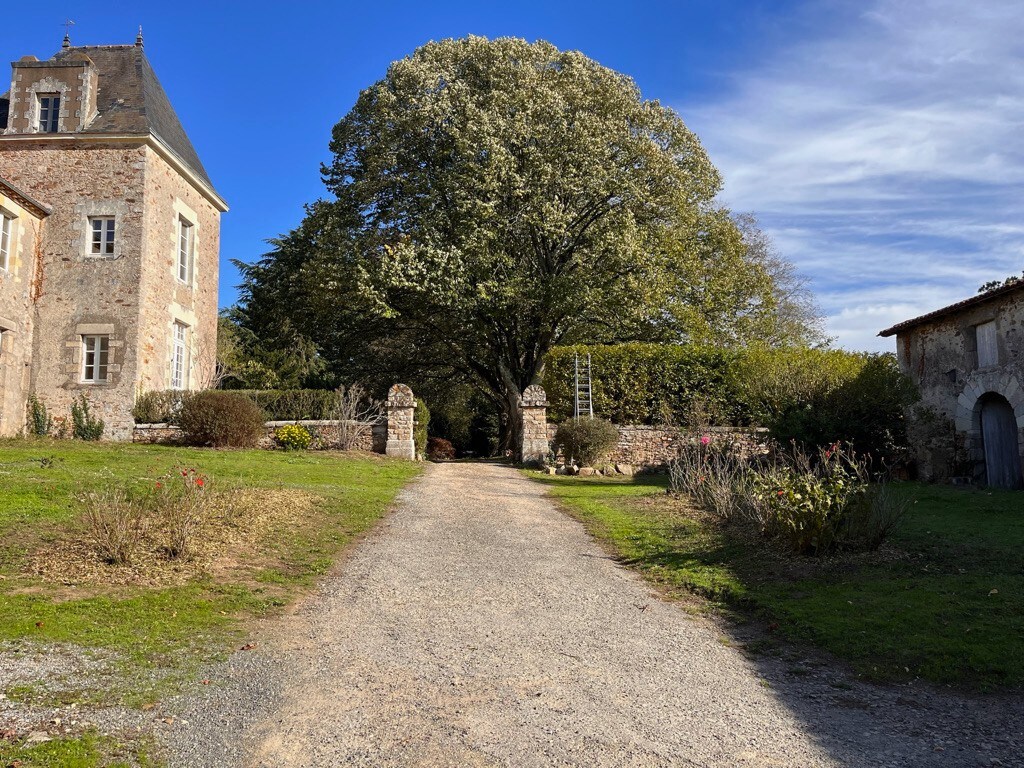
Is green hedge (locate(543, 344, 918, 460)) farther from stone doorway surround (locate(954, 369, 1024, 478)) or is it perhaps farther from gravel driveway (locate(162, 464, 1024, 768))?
gravel driveway (locate(162, 464, 1024, 768))

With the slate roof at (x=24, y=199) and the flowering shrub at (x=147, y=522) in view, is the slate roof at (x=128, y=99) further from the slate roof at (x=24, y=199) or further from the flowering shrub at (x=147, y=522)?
the flowering shrub at (x=147, y=522)

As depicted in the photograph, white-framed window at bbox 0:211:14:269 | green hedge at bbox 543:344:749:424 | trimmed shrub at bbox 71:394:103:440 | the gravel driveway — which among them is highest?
white-framed window at bbox 0:211:14:269

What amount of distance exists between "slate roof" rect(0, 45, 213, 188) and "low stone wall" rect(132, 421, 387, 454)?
7.30 metres

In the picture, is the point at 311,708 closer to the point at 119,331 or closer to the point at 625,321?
the point at 119,331

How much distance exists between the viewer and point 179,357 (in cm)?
2178

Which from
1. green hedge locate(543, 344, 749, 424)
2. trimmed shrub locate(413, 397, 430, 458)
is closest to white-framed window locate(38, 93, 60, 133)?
trimmed shrub locate(413, 397, 430, 458)

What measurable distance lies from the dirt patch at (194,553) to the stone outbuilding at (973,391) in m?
12.9

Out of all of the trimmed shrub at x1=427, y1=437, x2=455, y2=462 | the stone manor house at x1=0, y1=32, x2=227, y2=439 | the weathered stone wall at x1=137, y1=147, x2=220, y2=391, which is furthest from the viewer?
the trimmed shrub at x1=427, y1=437, x2=455, y2=462

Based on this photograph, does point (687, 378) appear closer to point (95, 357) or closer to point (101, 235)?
point (95, 357)

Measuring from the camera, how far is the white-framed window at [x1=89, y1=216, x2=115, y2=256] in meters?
19.7

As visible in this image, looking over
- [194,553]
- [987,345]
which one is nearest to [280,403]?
[194,553]

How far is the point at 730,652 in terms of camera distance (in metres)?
5.53

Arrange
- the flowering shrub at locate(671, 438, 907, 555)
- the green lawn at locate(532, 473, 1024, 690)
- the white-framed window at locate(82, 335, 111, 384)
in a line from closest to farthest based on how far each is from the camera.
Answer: the green lawn at locate(532, 473, 1024, 690)
the flowering shrub at locate(671, 438, 907, 555)
the white-framed window at locate(82, 335, 111, 384)

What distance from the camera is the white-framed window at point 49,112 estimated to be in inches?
790
